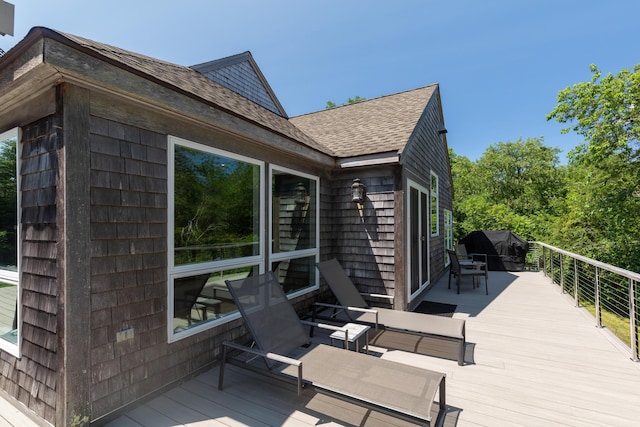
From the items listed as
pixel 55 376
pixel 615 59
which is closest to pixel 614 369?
pixel 55 376

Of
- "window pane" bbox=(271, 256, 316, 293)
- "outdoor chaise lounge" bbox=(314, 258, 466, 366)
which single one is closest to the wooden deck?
"outdoor chaise lounge" bbox=(314, 258, 466, 366)

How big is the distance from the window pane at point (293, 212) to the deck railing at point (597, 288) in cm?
419

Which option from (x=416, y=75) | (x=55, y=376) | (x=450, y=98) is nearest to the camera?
(x=55, y=376)

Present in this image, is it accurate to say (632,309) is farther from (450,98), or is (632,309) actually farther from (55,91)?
(450,98)

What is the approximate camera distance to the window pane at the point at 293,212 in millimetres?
4547

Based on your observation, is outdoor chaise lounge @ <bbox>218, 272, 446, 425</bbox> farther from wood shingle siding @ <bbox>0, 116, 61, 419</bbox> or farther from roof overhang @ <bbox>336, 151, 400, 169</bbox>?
roof overhang @ <bbox>336, 151, 400, 169</bbox>

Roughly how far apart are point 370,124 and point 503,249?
302 inches

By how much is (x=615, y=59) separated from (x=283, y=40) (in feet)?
44.4

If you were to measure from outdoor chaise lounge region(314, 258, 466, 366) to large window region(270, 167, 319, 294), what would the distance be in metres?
0.62

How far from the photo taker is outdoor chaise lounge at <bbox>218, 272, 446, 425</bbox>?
2.22 meters

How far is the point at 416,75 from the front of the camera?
18469mm

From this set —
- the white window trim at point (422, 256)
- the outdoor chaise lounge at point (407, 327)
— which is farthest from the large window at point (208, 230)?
the white window trim at point (422, 256)

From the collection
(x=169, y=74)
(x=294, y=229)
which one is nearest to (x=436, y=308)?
(x=294, y=229)

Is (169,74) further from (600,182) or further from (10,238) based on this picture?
(600,182)
